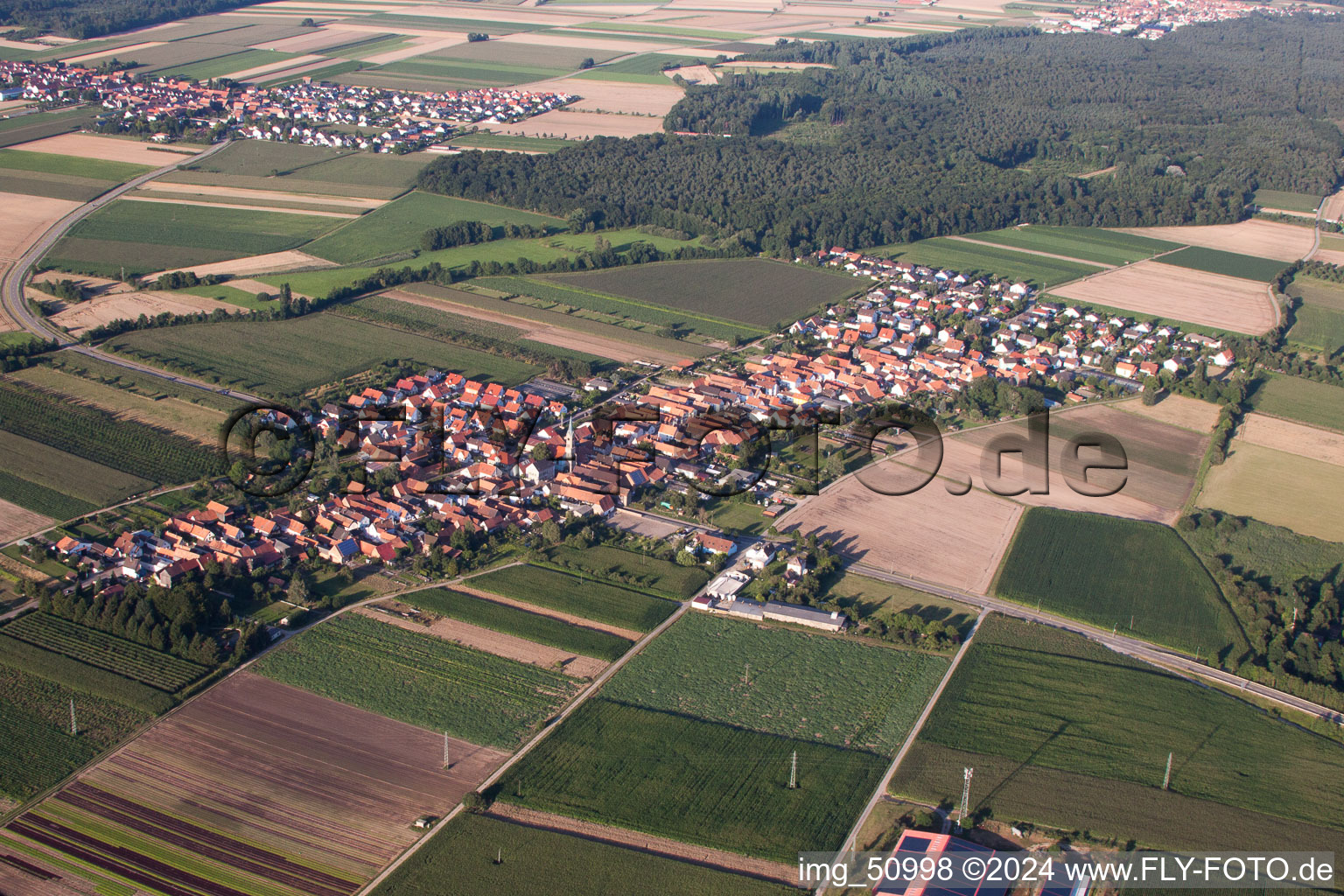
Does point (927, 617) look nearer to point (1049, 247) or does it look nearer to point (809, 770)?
point (809, 770)

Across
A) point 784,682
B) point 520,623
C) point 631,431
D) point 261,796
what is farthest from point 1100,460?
point 261,796

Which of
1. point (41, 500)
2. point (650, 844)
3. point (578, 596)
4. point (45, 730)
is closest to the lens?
point (650, 844)

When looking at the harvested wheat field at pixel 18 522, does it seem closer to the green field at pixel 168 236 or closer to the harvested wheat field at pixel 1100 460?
the green field at pixel 168 236

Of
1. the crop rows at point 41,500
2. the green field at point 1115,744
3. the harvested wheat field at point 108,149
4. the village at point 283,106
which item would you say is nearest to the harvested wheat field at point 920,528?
the green field at point 1115,744

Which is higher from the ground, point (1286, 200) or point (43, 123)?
point (43, 123)

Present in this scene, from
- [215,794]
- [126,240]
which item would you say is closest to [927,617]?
[215,794]

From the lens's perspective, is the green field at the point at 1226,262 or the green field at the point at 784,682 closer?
the green field at the point at 784,682

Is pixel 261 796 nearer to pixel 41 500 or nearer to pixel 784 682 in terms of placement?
pixel 784 682
